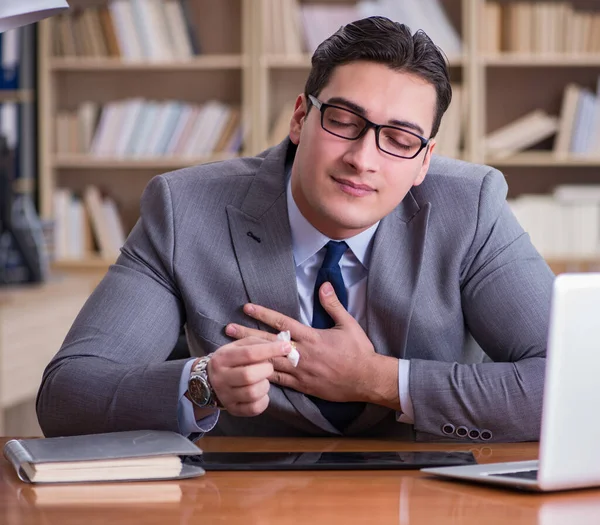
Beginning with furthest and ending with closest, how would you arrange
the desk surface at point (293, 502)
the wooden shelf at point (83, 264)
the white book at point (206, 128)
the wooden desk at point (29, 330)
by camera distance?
the wooden shelf at point (83, 264)
the white book at point (206, 128)
the wooden desk at point (29, 330)
the desk surface at point (293, 502)

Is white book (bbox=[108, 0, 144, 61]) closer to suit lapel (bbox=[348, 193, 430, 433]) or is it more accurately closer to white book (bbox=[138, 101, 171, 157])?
white book (bbox=[138, 101, 171, 157])

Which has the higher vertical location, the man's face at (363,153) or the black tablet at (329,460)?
the man's face at (363,153)

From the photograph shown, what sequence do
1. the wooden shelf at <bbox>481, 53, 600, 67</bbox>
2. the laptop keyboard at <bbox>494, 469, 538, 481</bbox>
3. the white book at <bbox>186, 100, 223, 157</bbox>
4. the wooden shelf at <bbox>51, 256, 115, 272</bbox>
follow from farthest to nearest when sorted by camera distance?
1. the wooden shelf at <bbox>51, 256, 115, 272</bbox>
2. the white book at <bbox>186, 100, 223, 157</bbox>
3. the wooden shelf at <bbox>481, 53, 600, 67</bbox>
4. the laptop keyboard at <bbox>494, 469, 538, 481</bbox>

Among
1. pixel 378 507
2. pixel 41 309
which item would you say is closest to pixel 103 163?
pixel 41 309

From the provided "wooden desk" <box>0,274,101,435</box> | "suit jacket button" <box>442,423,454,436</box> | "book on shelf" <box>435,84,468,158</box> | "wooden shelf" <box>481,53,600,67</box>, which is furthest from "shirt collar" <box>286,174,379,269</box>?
"wooden shelf" <box>481,53,600,67</box>

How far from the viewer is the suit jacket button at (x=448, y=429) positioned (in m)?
1.51

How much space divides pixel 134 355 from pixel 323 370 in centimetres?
32

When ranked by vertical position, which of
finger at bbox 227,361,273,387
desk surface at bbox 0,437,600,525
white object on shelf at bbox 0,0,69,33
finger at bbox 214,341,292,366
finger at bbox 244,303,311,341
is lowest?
desk surface at bbox 0,437,600,525

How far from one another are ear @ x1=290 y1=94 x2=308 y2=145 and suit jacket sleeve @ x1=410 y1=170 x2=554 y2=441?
1.20 ft

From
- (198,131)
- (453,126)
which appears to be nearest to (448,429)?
(453,126)

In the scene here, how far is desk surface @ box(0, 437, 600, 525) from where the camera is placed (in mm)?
1042

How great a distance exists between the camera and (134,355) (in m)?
1.58

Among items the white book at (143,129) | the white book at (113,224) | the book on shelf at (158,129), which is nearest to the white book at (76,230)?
the white book at (113,224)

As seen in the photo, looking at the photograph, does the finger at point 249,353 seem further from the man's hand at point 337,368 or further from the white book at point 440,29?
the white book at point 440,29
